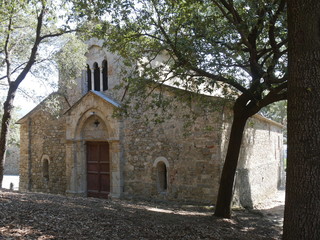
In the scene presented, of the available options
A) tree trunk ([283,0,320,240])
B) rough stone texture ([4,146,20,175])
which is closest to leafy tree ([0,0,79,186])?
tree trunk ([283,0,320,240])

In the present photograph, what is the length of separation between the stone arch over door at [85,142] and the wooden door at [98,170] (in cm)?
7

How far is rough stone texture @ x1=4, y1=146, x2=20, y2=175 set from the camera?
113 ft

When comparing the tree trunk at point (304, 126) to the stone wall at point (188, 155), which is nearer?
the tree trunk at point (304, 126)

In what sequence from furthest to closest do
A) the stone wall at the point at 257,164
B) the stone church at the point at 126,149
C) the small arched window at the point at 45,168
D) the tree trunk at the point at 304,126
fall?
the small arched window at the point at 45,168, the stone wall at the point at 257,164, the stone church at the point at 126,149, the tree trunk at the point at 304,126

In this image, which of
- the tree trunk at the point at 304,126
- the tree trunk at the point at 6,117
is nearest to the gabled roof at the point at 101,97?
the tree trunk at the point at 6,117

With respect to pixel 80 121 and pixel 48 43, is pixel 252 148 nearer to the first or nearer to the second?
pixel 80 121

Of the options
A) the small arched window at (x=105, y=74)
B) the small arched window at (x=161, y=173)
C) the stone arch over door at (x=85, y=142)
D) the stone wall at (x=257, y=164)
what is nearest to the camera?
the small arched window at (x=161, y=173)

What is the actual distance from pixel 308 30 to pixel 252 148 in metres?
9.98

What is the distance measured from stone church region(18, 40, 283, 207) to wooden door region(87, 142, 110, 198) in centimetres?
4

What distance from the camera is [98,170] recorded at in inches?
574

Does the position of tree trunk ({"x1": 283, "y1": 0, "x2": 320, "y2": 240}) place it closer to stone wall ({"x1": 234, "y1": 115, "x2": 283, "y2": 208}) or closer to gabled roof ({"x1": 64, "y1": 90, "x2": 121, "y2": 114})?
stone wall ({"x1": 234, "y1": 115, "x2": 283, "y2": 208})

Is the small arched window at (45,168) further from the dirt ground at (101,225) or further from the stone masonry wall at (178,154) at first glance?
Result: the dirt ground at (101,225)

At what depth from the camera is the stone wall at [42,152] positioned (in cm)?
1585

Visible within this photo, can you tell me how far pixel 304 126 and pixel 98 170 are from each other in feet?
37.0
